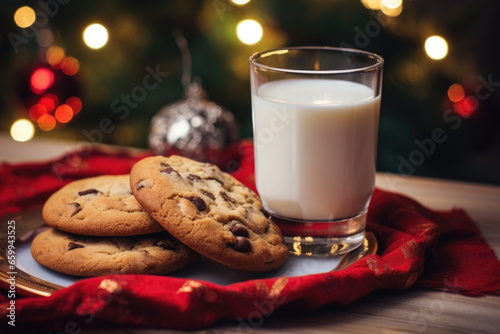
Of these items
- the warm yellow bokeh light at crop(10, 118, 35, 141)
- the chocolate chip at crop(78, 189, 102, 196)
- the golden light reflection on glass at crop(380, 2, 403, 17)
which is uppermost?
the golden light reflection on glass at crop(380, 2, 403, 17)

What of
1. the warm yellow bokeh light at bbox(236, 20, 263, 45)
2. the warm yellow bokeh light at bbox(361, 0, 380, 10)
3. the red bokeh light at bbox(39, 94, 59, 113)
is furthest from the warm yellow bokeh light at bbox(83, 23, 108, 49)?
the warm yellow bokeh light at bbox(361, 0, 380, 10)

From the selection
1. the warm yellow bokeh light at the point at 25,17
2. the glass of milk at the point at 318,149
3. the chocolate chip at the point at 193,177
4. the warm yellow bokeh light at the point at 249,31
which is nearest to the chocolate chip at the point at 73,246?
the chocolate chip at the point at 193,177

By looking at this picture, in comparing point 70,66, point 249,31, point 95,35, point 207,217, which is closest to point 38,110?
point 70,66

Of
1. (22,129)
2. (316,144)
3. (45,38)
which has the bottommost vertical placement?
(22,129)

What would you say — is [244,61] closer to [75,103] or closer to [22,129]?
[75,103]

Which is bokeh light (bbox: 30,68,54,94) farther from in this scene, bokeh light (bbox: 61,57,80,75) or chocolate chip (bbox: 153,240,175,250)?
chocolate chip (bbox: 153,240,175,250)

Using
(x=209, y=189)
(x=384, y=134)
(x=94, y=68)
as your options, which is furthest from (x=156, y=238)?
(x=94, y=68)

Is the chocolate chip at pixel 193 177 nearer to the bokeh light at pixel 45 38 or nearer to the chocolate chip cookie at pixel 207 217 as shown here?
the chocolate chip cookie at pixel 207 217

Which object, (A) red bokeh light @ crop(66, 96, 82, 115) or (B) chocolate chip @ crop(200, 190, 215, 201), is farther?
(A) red bokeh light @ crop(66, 96, 82, 115)
